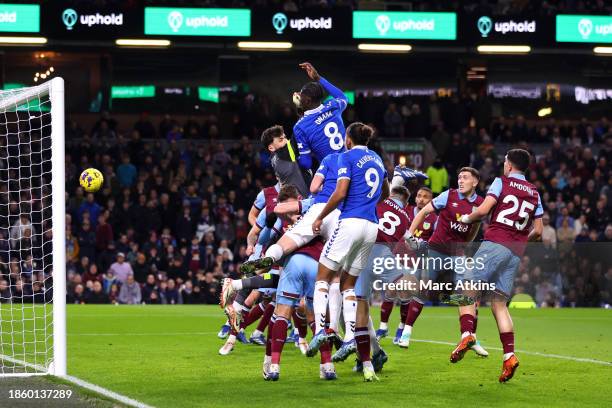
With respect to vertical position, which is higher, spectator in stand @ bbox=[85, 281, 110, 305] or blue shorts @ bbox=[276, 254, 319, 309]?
blue shorts @ bbox=[276, 254, 319, 309]

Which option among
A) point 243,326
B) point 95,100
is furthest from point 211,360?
point 95,100

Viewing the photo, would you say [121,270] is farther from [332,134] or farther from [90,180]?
[332,134]

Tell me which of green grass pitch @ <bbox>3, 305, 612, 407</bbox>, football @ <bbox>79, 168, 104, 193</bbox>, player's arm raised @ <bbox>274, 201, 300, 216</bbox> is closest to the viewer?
Answer: green grass pitch @ <bbox>3, 305, 612, 407</bbox>

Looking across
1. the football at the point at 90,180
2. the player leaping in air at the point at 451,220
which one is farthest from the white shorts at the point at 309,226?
the football at the point at 90,180

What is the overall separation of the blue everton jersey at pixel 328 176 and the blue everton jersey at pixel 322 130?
3.66ft

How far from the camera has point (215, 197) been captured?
28.3m

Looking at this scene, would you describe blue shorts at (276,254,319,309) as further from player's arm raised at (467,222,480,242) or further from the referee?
player's arm raised at (467,222,480,242)

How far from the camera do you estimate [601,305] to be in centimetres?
2444

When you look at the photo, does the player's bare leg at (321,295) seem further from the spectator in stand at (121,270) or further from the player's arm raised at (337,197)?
the spectator in stand at (121,270)

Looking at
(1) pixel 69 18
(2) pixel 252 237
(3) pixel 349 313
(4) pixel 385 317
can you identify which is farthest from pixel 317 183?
(1) pixel 69 18

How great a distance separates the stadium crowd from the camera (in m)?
24.4

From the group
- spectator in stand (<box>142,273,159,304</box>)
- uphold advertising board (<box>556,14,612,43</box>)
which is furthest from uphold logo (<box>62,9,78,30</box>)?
uphold advertising board (<box>556,14,612,43</box>)

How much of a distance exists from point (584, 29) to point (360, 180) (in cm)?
2194

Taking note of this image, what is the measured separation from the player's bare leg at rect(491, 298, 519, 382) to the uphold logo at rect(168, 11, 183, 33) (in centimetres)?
2003
